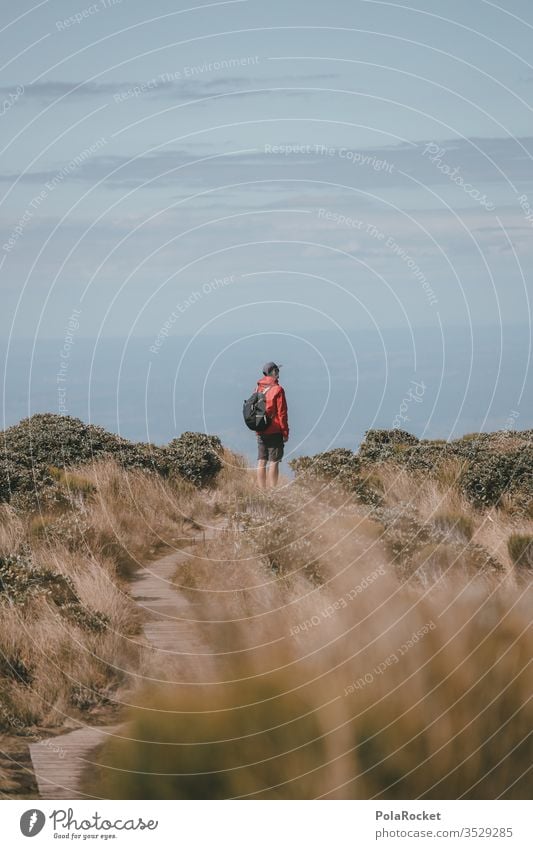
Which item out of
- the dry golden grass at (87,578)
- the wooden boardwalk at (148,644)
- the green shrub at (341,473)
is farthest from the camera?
the green shrub at (341,473)

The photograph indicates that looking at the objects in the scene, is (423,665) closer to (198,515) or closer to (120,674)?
(120,674)

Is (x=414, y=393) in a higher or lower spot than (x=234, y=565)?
higher

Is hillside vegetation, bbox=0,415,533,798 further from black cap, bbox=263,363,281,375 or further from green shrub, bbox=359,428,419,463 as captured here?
green shrub, bbox=359,428,419,463

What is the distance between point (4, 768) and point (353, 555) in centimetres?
508

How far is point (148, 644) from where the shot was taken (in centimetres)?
1112

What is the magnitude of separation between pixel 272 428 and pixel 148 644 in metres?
9.16

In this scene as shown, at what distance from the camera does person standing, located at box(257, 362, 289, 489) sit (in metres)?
19.7

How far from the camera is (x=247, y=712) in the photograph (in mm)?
7125

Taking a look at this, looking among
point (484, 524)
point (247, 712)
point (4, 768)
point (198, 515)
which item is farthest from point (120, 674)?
point (198, 515)

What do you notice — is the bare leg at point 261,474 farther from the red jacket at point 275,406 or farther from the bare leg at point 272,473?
the red jacket at point 275,406

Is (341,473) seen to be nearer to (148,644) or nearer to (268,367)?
(268,367)

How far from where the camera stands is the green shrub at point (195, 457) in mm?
21703

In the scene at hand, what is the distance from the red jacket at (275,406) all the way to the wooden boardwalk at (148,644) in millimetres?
2979

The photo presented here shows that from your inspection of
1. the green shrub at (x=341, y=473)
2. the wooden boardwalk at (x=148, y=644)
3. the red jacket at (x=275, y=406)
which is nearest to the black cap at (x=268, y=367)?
the red jacket at (x=275, y=406)
